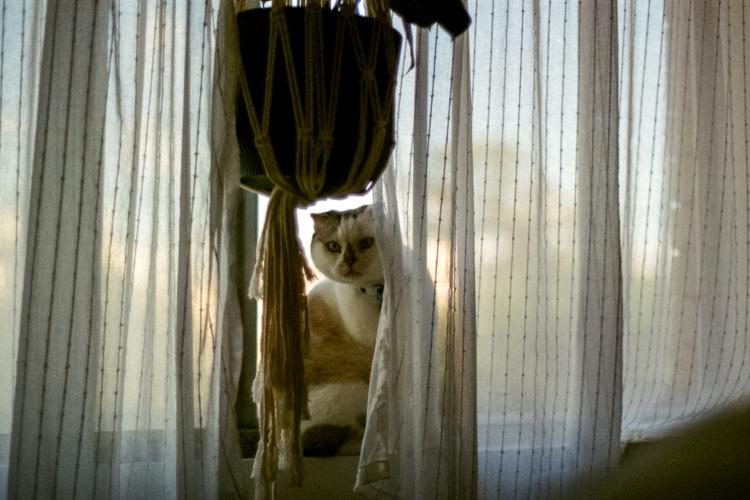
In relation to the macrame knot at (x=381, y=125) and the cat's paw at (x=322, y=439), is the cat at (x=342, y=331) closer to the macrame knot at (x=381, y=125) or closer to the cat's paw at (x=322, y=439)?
the cat's paw at (x=322, y=439)

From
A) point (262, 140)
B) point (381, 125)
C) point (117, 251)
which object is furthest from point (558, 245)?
point (117, 251)

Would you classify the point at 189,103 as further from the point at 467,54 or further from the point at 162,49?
the point at 467,54

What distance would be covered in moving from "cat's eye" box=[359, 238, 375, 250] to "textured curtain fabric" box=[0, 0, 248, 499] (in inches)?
9.5

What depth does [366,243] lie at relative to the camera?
4.25 feet

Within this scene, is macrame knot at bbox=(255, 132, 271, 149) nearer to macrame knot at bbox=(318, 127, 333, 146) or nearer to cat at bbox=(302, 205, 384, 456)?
macrame knot at bbox=(318, 127, 333, 146)

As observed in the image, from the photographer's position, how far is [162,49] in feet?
3.72

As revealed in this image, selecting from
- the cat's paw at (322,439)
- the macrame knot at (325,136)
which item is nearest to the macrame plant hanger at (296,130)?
the macrame knot at (325,136)

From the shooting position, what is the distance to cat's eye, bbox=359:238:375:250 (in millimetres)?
1289

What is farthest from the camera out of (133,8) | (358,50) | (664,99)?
(664,99)

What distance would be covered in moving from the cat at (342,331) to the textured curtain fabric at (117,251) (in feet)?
0.59

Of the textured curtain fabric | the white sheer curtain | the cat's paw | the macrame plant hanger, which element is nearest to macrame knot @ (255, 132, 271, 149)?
the macrame plant hanger

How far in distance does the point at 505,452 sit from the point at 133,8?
0.85m

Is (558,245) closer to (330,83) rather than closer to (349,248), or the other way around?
(349,248)

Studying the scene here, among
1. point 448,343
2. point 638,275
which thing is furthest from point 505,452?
point 638,275
